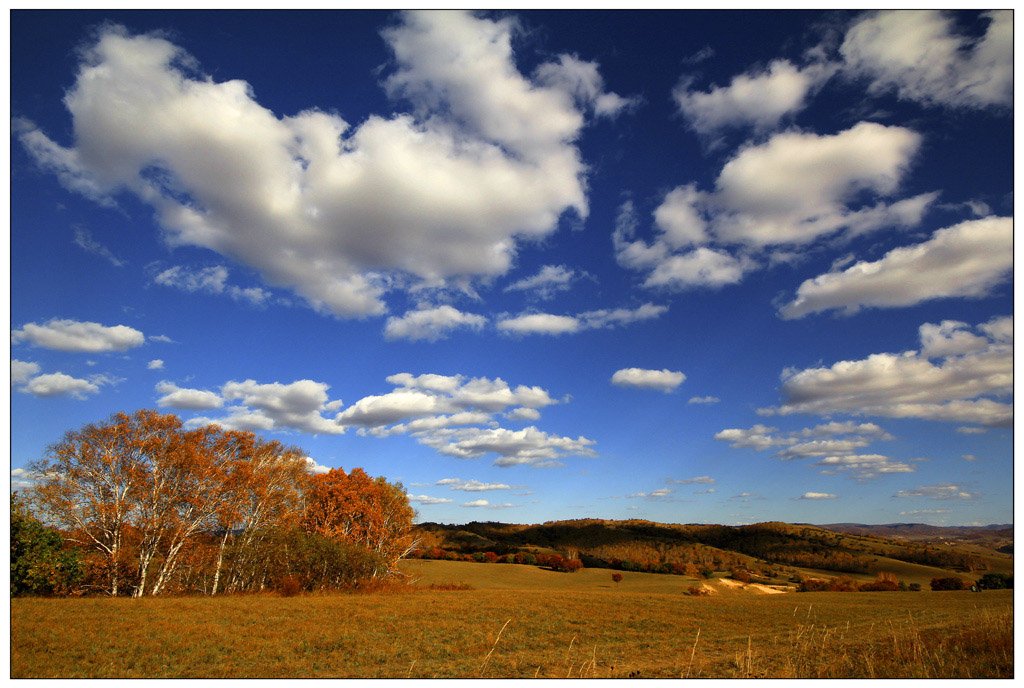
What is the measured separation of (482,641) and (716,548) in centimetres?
10749

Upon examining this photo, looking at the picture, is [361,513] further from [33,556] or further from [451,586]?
[33,556]

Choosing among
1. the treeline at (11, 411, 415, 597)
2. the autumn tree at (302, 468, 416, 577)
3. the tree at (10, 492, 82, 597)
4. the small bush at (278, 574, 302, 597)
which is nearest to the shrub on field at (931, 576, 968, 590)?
the autumn tree at (302, 468, 416, 577)

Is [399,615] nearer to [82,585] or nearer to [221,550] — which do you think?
[221,550]

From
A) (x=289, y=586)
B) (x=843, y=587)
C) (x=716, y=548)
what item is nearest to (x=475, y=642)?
(x=289, y=586)

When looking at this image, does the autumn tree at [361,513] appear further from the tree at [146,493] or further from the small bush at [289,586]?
the tree at [146,493]

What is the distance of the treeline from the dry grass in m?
5.38

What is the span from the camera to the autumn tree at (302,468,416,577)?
49250 millimetres

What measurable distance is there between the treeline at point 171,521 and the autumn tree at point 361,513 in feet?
14.3

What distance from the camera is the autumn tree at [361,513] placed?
162 ft

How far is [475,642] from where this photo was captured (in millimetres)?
18234

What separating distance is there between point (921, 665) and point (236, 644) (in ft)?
67.8

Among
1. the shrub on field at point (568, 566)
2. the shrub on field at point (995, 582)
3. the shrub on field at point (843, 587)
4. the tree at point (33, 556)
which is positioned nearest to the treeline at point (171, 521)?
the tree at point (33, 556)

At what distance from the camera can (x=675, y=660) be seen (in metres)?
15.2

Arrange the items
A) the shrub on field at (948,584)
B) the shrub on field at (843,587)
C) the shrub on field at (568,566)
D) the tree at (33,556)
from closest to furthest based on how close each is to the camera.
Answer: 1. the tree at (33,556)
2. the shrub on field at (843,587)
3. the shrub on field at (948,584)
4. the shrub on field at (568,566)
